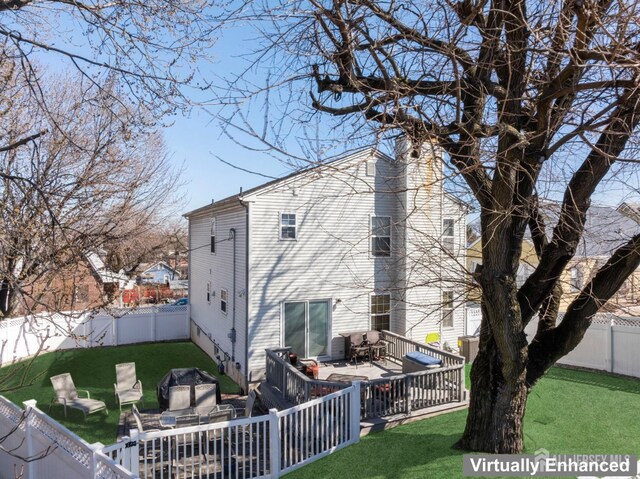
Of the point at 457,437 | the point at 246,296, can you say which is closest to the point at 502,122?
the point at 457,437

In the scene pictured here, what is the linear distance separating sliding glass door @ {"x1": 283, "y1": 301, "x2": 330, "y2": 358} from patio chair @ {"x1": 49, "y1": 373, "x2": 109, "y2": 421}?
513 centimetres

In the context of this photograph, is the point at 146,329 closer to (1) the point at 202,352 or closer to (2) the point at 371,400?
(1) the point at 202,352

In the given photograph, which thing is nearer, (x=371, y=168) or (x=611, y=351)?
(x=611, y=351)

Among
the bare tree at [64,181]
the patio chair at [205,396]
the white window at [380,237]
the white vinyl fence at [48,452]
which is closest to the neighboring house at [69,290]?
the bare tree at [64,181]

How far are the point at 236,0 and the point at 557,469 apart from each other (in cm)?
771

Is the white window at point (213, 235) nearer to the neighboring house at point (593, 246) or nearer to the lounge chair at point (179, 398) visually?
the lounge chair at point (179, 398)

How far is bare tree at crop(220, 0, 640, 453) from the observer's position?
5.09m

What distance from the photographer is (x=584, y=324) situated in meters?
6.28

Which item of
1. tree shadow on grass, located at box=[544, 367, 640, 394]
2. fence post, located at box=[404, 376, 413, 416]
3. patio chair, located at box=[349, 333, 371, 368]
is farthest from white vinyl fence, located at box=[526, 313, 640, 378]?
fence post, located at box=[404, 376, 413, 416]

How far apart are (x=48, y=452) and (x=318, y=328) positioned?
823 cm

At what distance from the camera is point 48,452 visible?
6.43 m

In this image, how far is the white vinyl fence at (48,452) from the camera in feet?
17.5

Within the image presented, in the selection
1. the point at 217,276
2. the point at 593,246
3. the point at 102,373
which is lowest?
the point at 102,373

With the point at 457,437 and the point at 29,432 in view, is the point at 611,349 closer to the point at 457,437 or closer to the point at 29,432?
the point at 457,437
